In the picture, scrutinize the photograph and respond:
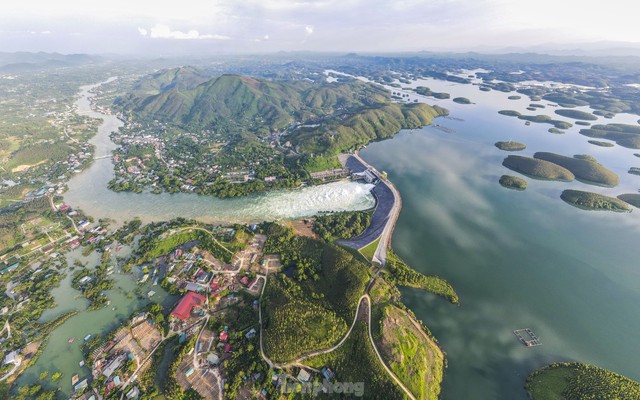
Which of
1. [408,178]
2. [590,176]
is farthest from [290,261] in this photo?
[590,176]

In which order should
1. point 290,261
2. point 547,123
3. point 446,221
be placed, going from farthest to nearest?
point 547,123 < point 446,221 < point 290,261

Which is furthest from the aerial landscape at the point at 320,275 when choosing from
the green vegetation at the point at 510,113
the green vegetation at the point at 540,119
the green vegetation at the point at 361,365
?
the green vegetation at the point at 510,113

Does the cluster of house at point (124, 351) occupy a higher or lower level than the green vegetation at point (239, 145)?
lower

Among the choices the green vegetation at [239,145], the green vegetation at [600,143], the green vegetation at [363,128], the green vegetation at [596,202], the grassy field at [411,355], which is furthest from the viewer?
the green vegetation at [600,143]

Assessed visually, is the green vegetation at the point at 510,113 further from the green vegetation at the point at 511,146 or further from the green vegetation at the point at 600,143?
the green vegetation at the point at 511,146

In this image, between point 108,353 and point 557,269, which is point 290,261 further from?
point 557,269

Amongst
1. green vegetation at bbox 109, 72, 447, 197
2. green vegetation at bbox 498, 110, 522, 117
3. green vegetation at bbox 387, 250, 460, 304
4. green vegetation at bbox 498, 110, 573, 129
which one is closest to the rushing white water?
green vegetation at bbox 109, 72, 447, 197

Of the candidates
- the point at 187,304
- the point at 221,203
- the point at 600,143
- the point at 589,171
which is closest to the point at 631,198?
the point at 589,171
